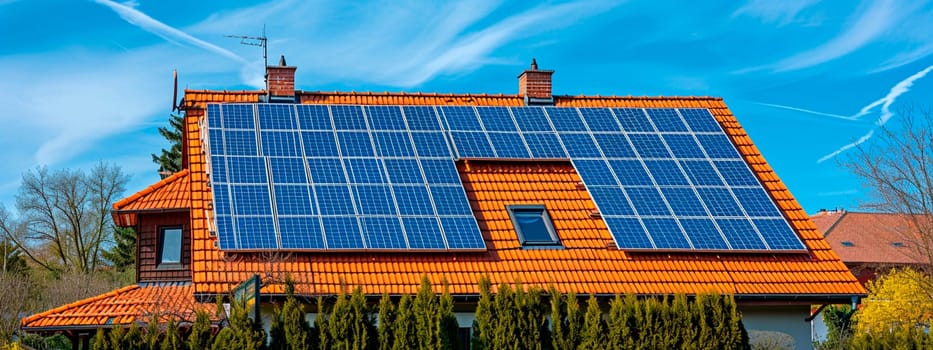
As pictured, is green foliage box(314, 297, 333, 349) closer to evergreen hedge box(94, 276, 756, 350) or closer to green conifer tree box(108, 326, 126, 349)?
evergreen hedge box(94, 276, 756, 350)

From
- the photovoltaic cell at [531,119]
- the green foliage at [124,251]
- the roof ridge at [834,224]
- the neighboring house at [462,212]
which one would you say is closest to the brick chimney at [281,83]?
the neighboring house at [462,212]

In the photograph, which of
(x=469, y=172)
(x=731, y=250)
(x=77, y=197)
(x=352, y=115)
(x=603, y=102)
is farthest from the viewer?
(x=77, y=197)

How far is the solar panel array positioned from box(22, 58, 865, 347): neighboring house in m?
0.04

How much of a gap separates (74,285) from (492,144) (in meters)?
23.9

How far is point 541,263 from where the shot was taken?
17.6 meters

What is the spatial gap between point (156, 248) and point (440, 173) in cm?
556

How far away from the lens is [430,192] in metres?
18.6

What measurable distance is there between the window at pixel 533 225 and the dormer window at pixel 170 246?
6.32 metres

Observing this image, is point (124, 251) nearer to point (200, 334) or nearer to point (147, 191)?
point (147, 191)

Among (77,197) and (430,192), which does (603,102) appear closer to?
(430,192)

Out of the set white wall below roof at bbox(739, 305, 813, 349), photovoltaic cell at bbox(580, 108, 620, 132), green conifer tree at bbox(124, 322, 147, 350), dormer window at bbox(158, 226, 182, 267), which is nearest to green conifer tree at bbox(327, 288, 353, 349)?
green conifer tree at bbox(124, 322, 147, 350)

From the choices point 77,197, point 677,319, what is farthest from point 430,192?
point 77,197

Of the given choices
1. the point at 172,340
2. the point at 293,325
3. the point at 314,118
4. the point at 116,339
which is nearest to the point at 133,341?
the point at 116,339

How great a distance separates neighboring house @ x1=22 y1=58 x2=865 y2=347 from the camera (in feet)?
55.5
